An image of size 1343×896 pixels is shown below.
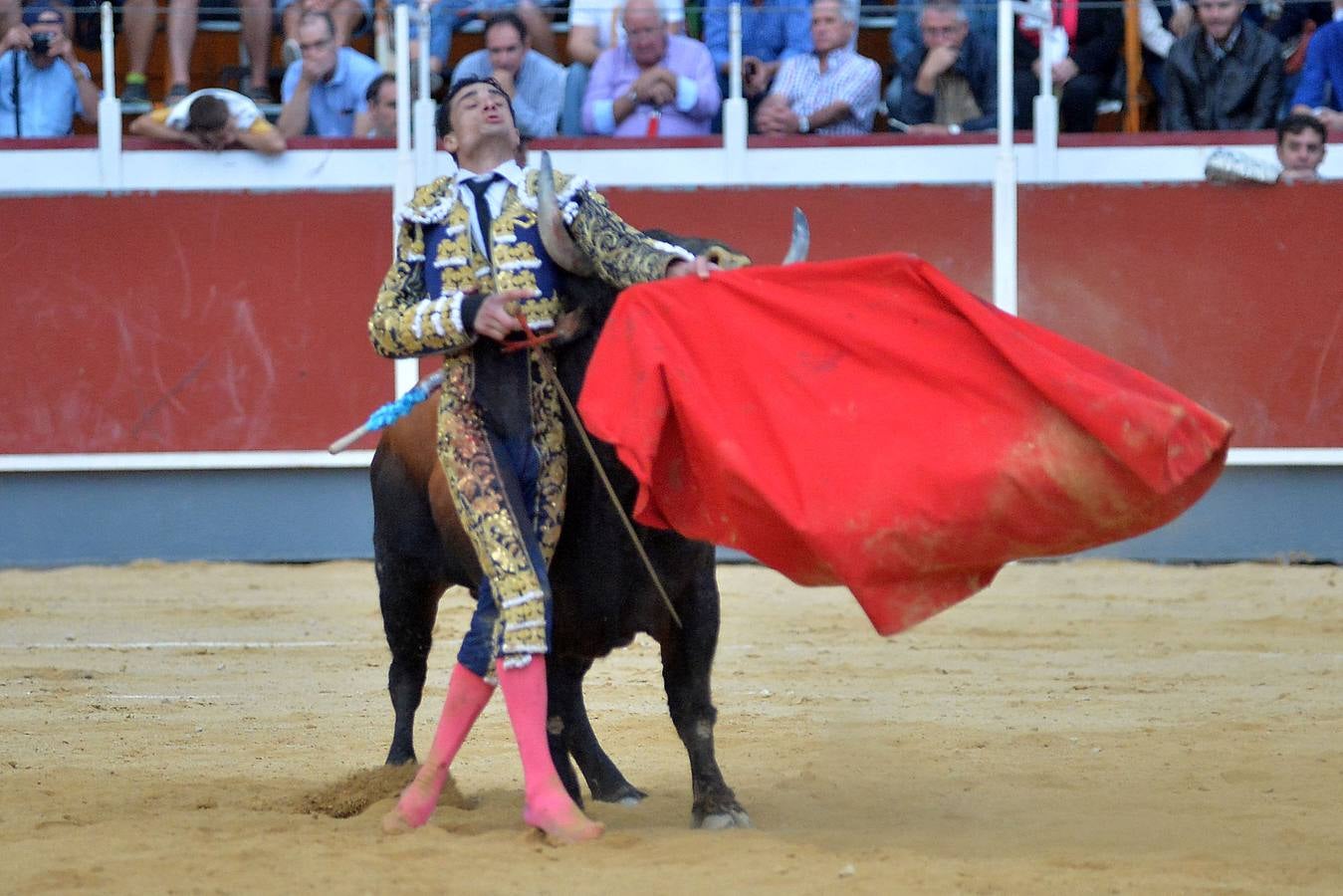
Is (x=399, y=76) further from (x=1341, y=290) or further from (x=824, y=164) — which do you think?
(x=1341, y=290)

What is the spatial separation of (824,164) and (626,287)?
4.99 meters

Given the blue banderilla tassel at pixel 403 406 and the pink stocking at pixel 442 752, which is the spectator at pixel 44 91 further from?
the pink stocking at pixel 442 752

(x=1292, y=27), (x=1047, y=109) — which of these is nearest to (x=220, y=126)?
(x=1047, y=109)

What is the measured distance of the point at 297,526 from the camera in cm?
853

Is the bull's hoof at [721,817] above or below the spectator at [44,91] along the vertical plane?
below

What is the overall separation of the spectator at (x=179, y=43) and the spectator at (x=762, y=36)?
2052 millimetres

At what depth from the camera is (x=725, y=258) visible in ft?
12.1

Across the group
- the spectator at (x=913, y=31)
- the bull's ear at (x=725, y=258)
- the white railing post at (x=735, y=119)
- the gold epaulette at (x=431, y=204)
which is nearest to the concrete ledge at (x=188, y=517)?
the white railing post at (x=735, y=119)

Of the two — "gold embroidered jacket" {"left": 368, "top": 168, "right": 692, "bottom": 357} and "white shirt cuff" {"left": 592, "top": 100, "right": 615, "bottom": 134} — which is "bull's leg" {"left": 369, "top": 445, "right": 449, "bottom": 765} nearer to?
"gold embroidered jacket" {"left": 368, "top": 168, "right": 692, "bottom": 357}

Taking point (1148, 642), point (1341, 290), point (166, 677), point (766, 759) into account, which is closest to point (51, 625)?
point (166, 677)

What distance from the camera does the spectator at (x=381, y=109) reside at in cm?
847

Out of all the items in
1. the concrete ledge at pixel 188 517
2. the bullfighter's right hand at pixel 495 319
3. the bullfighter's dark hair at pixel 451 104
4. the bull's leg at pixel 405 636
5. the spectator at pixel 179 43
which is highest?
the spectator at pixel 179 43

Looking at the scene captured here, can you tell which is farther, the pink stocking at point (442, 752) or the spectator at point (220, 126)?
the spectator at point (220, 126)

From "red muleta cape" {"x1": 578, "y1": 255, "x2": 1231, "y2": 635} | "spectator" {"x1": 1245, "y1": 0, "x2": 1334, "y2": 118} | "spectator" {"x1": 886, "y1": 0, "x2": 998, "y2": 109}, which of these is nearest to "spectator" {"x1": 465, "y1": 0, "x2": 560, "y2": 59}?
"spectator" {"x1": 886, "y1": 0, "x2": 998, "y2": 109}
